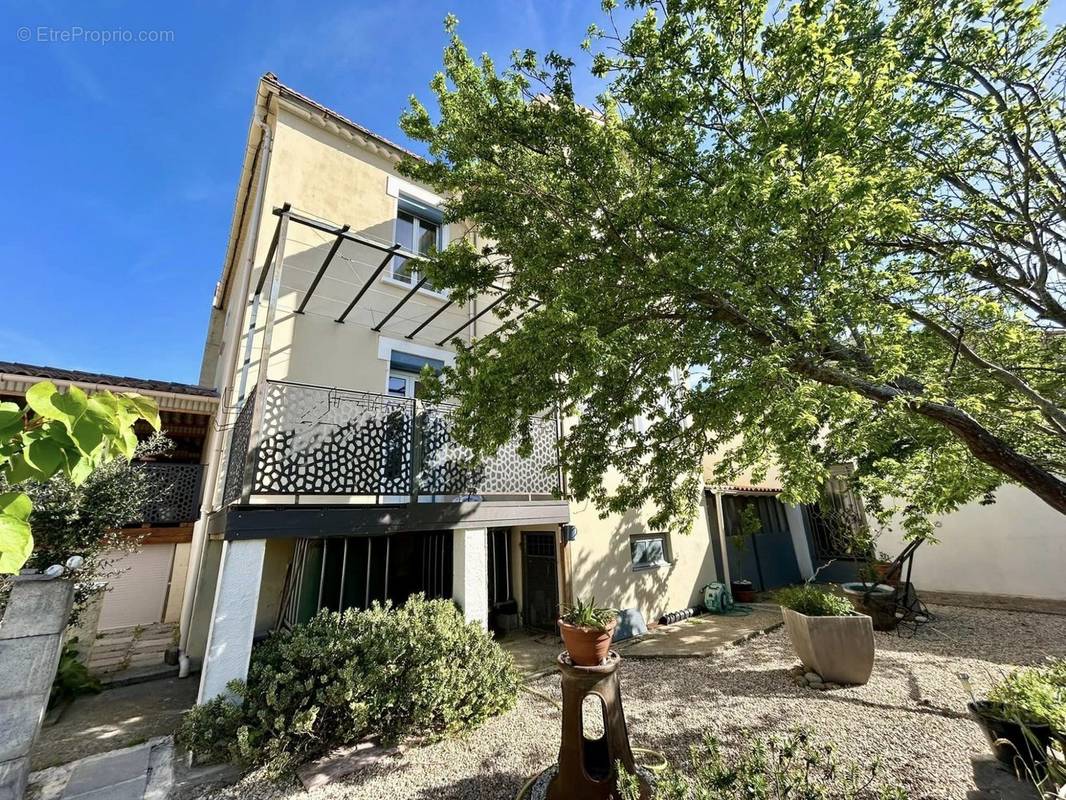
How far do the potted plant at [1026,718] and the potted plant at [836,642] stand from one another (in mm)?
2127

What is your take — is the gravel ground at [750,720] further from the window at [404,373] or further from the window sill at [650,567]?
the window at [404,373]

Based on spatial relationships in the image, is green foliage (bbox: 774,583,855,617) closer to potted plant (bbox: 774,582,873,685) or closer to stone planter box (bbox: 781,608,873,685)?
potted plant (bbox: 774,582,873,685)

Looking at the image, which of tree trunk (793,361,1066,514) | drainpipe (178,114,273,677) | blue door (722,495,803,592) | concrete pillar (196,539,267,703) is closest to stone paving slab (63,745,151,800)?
concrete pillar (196,539,267,703)

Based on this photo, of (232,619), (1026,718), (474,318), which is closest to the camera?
(1026,718)

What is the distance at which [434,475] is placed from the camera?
22.6 ft

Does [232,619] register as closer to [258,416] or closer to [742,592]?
[258,416]

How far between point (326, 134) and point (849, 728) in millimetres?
12915

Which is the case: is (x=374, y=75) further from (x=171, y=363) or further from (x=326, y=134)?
(x=171, y=363)

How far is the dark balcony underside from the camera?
5148mm

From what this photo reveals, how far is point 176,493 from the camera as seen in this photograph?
9875mm

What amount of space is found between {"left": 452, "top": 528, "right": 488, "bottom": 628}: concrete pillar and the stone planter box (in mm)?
4733

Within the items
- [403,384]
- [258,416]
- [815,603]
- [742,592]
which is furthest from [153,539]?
[742,592]

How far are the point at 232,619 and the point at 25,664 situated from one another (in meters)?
1.53

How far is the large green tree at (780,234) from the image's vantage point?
174 inches
